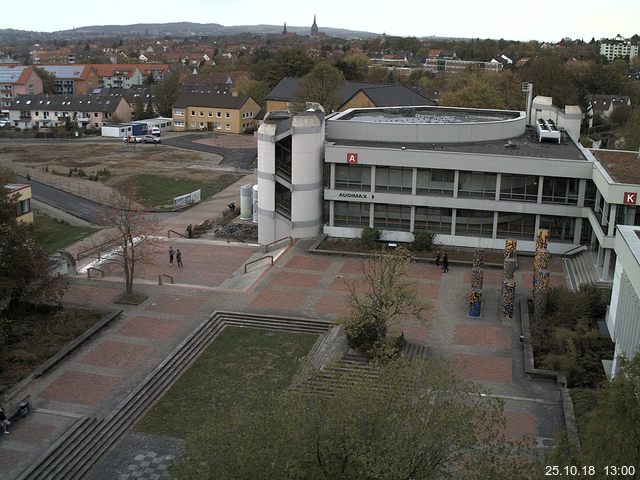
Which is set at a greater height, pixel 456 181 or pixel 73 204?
pixel 456 181

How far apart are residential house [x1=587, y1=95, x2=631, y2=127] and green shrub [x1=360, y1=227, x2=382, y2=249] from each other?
71315 millimetres

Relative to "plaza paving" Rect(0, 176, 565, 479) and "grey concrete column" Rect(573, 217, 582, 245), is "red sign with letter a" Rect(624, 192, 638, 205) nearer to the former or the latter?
"plaza paving" Rect(0, 176, 565, 479)

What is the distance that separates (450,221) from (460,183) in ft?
7.87

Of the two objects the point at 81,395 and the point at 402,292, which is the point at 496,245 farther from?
the point at 81,395

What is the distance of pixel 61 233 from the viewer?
50.3 meters

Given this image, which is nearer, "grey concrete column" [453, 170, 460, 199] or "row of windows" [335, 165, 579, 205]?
"row of windows" [335, 165, 579, 205]

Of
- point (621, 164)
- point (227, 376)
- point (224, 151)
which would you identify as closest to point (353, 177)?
point (621, 164)

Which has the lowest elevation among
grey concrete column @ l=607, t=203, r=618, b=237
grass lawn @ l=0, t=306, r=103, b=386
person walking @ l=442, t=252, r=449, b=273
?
grass lawn @ l=0, t=306, r=103, b=386

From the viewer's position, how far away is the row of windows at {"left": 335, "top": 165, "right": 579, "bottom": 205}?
41656 mm

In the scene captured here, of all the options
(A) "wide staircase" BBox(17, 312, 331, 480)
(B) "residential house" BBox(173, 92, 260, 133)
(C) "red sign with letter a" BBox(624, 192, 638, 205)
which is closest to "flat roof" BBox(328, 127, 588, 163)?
(C) "red sign with letter a" BBox(624, 192, 638, 205)

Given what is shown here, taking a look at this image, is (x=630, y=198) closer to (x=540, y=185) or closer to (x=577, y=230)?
(x=577, y=230)

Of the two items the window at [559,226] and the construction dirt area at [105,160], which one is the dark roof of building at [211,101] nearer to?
the construction dirt area at [105,160]

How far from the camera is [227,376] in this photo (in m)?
27.5

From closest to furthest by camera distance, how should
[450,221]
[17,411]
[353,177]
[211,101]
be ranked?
[17,411], [450,221], [353,177], [211,101]
